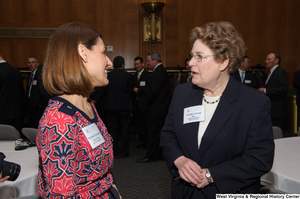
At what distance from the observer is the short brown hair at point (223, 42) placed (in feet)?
4.62

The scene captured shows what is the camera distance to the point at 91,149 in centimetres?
107

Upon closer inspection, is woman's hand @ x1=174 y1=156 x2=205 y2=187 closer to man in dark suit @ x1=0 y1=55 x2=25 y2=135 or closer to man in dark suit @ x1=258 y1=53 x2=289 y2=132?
man in dark suit @ x1=0 y1=55 x2=25 y2=135

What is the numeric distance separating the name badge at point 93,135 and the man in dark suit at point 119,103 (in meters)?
3.54

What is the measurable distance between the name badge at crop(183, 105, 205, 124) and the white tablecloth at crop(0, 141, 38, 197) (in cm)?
106

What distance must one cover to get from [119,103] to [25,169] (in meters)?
2.98

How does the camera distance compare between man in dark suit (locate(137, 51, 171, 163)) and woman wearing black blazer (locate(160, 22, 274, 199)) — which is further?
man in dark suit (locate(137, 51, 171, 163))

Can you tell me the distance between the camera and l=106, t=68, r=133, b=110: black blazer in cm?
468

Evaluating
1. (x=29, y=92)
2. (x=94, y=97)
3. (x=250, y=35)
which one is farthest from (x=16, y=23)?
(x=250, y=35)

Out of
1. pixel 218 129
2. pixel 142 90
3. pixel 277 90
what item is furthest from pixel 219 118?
pixel 277 90

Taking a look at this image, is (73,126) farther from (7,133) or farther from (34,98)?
(34,98)

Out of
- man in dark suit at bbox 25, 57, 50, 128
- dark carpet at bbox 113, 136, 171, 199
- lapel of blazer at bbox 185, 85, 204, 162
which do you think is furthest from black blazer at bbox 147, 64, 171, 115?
lapel of blazer at bbox 185, 85, 204, 162

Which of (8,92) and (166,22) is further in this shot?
(166,22)

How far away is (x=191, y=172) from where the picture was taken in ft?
4.33

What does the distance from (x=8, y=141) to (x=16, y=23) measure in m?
5.50
